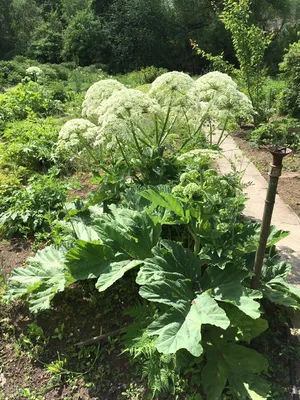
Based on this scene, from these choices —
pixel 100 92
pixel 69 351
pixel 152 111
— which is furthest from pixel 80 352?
pixel 100 92

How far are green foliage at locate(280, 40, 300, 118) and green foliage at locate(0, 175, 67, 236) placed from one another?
6444 mm

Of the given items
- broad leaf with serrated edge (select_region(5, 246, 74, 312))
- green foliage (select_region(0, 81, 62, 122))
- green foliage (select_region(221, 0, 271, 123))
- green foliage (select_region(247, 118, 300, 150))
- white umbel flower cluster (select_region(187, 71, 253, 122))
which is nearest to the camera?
broad leaf with serrated edge (select_region(5, 246, 74, 312))

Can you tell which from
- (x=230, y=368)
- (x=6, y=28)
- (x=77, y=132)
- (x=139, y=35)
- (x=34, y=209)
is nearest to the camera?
(x=230, y=368)

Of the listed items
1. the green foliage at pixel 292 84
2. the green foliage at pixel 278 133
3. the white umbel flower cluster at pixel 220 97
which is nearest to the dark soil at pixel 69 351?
the white umbel flower cluster at pixel 220 97

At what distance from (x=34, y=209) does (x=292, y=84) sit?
716 cm

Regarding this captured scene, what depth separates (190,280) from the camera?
2377 millimetres

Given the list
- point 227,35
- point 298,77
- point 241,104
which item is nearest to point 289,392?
point 241,104

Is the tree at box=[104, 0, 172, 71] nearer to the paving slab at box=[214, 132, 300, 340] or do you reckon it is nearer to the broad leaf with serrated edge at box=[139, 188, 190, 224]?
the paving slab at box=[214, 132, 300, 340]

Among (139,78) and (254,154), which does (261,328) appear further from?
(139,78)

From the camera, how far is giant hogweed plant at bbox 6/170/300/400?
2.20 metres

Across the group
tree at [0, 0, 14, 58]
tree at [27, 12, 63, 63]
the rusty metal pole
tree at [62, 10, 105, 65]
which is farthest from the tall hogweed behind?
tree at [0, 0, 14, 58]

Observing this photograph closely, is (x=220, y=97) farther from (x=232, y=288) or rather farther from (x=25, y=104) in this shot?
(x=25, y=104)

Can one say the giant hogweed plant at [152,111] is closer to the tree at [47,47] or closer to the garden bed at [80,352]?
the garden bed at [80,352]

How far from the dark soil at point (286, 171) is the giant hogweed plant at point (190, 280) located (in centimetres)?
220
